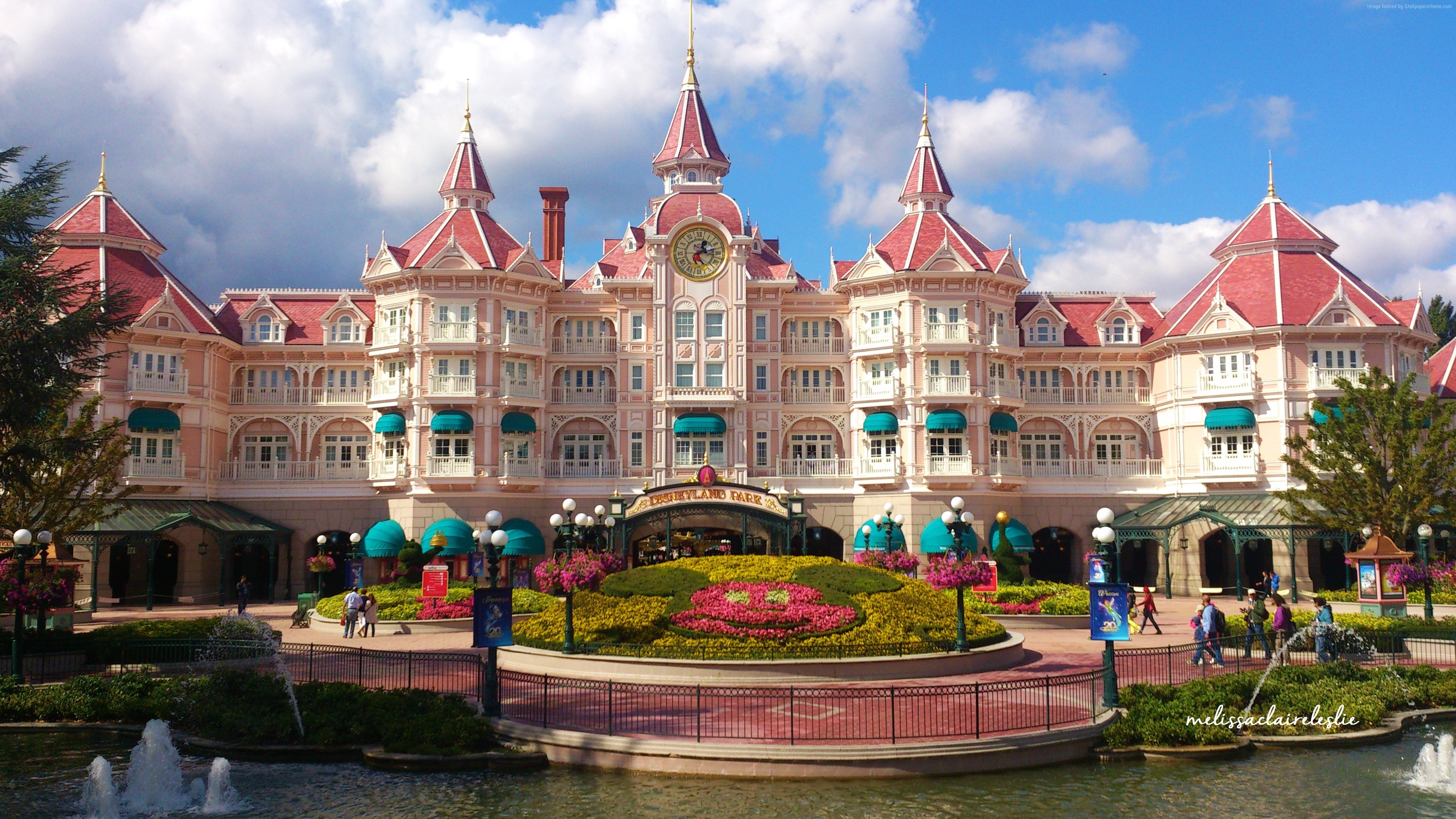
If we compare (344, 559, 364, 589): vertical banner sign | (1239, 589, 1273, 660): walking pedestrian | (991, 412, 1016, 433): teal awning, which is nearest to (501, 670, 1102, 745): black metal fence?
(1239, 589, 1273, 660): walking pedestrian

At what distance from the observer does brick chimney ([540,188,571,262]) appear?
57.2 meters

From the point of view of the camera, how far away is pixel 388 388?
167ft

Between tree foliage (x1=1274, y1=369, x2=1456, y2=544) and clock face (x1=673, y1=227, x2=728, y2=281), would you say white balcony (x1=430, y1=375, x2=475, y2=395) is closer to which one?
clock face (x1=673, y1=227, x2=728, y2=281)

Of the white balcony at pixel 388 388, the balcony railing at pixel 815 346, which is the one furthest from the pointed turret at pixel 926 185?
the white balcony at pixel 388 388

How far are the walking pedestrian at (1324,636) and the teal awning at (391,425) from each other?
3748 cm

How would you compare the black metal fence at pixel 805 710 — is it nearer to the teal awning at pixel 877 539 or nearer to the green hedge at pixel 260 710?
the green hedge at pixel 260 710

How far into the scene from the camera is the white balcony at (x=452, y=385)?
49688mm

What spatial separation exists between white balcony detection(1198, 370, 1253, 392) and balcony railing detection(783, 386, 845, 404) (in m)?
16.6

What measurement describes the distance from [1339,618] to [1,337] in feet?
116

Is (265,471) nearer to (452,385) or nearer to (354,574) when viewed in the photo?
(452,385)

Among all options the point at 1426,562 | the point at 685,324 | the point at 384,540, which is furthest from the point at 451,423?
the point at 1426,562

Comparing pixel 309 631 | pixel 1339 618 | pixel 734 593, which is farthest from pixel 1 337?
pixel 1339 618

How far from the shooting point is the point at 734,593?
1126 inches

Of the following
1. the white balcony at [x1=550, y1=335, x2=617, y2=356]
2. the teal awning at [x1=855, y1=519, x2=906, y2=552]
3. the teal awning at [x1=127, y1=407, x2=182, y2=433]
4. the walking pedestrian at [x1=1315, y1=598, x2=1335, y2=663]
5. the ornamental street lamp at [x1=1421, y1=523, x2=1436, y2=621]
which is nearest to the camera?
the walking pedestrian at [x1=1315, y1=598, x2=1335, y2=663]
